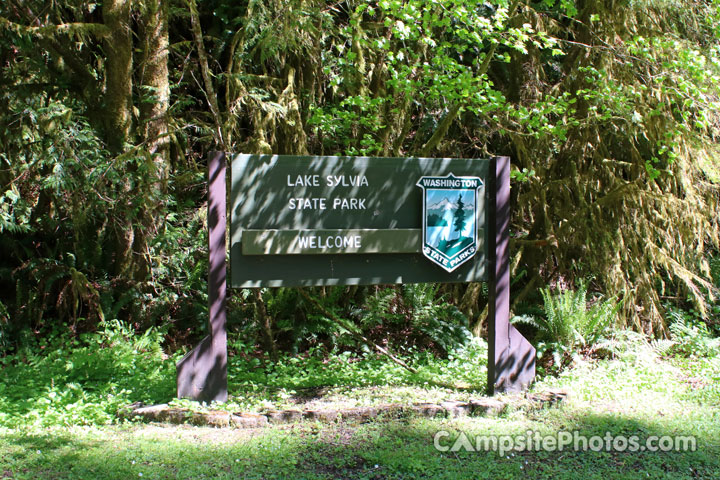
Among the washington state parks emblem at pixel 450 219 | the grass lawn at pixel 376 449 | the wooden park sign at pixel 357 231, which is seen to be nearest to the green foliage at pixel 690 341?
the grass lawn at pixel 376 449

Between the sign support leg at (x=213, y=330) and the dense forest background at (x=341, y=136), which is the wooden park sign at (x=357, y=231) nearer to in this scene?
the sign support leg at (x=213, y=330)

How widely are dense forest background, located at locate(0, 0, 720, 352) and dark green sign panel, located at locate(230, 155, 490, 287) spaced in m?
1.83

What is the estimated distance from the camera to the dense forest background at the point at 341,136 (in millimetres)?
6910

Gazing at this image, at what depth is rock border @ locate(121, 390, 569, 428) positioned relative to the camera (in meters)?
4.80

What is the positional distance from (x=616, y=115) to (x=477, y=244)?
3.92 m

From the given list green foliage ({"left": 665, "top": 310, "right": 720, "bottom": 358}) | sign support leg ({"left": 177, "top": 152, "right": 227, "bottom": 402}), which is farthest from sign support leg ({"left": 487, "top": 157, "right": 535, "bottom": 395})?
green foliage ({"left": 665, "top": 310, "right": 720, "bottom": 358})

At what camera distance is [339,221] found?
17.4 ft

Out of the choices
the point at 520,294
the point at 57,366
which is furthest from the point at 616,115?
the point at 57,366

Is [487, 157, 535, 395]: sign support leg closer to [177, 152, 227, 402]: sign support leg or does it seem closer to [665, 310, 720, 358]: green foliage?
[177, 152, 227, 402]: sign support leg

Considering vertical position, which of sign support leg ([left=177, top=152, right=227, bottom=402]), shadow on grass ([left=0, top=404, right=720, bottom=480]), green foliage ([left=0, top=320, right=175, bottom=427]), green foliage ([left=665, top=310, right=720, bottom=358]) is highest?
sign support leg ([left=177, top=152, right=227, bottom=402])

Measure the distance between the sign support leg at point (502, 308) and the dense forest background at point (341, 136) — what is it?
1540 mm

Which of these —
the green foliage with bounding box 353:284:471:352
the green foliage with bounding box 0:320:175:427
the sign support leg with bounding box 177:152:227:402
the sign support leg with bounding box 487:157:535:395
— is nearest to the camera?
the sign support leg with bounding box 177:152:227:402

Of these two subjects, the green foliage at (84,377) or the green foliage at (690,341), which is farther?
the green foliage at (690,341)

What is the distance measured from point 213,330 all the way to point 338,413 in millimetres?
1269
